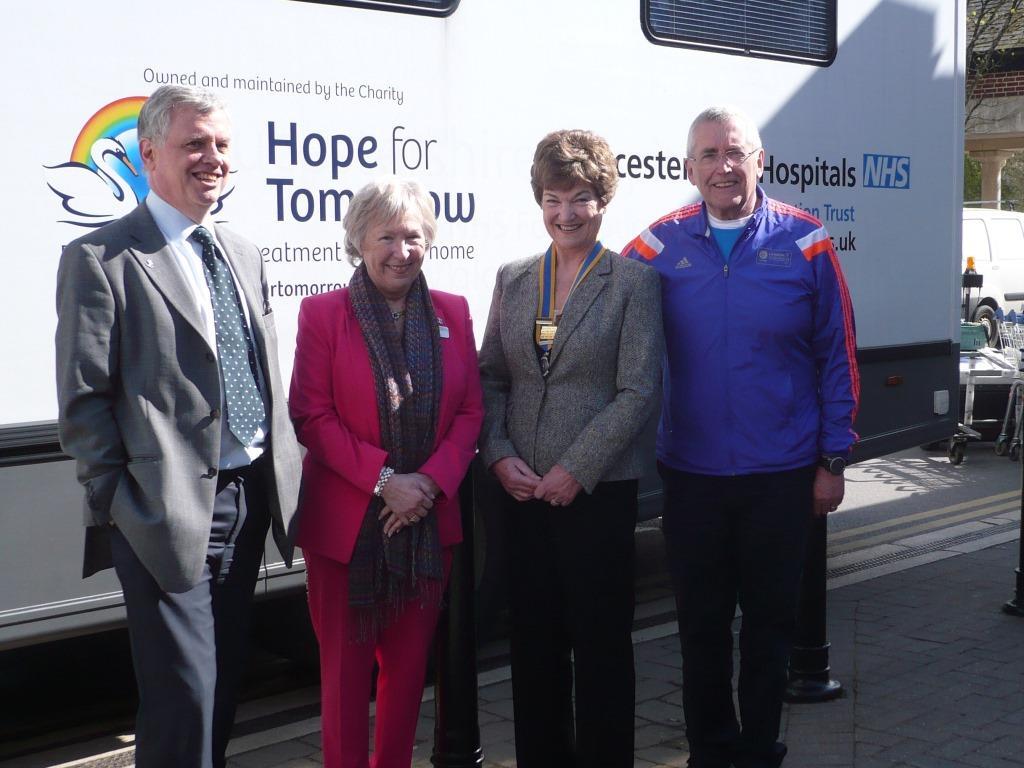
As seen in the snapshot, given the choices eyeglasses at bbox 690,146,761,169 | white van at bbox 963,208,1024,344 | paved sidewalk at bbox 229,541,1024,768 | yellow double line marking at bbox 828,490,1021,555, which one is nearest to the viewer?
eyeglasses at bbox 690,146,761,169

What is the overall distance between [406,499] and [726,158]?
1.25 m

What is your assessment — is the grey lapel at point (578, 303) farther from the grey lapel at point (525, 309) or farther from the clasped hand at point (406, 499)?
the clasped hand at point (406, 499)

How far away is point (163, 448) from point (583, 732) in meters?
1.40

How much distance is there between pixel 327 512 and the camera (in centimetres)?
317

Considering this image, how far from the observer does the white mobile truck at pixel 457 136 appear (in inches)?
138

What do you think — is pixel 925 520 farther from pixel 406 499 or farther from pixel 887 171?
pixel 406 499

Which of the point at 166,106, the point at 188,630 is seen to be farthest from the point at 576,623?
the point at 166,106

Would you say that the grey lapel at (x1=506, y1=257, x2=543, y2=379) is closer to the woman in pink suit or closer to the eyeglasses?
the woman in pink suit

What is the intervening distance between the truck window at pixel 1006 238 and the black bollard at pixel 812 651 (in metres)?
17.4

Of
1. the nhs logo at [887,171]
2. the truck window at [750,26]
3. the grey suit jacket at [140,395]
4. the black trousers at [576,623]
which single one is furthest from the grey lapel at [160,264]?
the nhs logo at [887,171]

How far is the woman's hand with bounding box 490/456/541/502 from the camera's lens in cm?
331

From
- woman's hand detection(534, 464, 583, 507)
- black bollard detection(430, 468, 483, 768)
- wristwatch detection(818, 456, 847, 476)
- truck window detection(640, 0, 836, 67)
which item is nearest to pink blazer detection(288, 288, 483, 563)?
woman's hand detection(534, 464, 583, 507)

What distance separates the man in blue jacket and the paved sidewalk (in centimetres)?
51

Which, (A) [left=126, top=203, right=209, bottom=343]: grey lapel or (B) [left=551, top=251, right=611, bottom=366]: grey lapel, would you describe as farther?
(B) [left=551, top=251, right=611, bottom=366]: grey lapel
